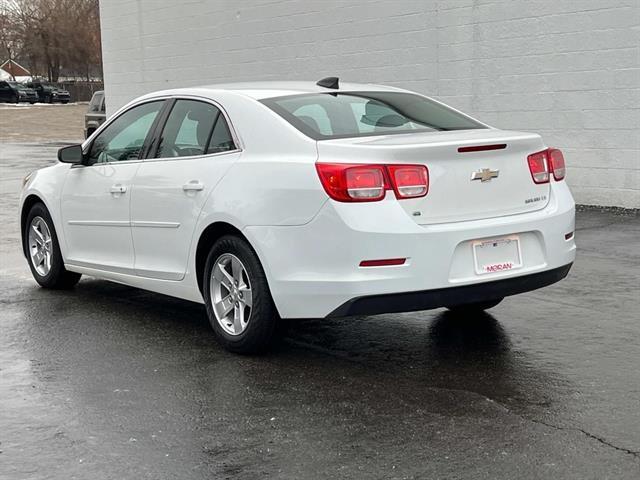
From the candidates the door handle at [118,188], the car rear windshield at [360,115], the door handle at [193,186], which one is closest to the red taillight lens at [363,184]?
the car rear windshield at [360,115]

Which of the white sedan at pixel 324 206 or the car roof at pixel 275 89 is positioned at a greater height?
the car roof at pixel 275 89

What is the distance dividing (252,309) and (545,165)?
6.41ft

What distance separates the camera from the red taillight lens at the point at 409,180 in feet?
15.9

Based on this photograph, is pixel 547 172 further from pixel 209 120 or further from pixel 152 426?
pixel 152 426

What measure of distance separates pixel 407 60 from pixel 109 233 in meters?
8.37

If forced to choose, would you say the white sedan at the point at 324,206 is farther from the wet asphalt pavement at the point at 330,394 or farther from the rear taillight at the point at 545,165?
the wet asphalt pavement at the point at 330,394

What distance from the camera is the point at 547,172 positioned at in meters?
5.52

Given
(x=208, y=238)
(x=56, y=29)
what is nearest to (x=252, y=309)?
(x=208, y=238)

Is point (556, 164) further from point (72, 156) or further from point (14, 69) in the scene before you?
point (14, 69)

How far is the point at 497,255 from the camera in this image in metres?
5.10

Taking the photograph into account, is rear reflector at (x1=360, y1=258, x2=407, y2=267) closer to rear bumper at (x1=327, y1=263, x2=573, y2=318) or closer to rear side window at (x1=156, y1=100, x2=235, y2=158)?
rear bumper at (x1=327, y1=263, x2=573, y2=318)

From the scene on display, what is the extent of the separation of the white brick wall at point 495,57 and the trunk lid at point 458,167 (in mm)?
6637

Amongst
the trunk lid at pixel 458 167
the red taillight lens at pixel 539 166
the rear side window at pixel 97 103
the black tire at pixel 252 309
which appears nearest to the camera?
the trunk lid at pixel 458 167

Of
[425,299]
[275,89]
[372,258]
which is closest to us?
[372,258]
